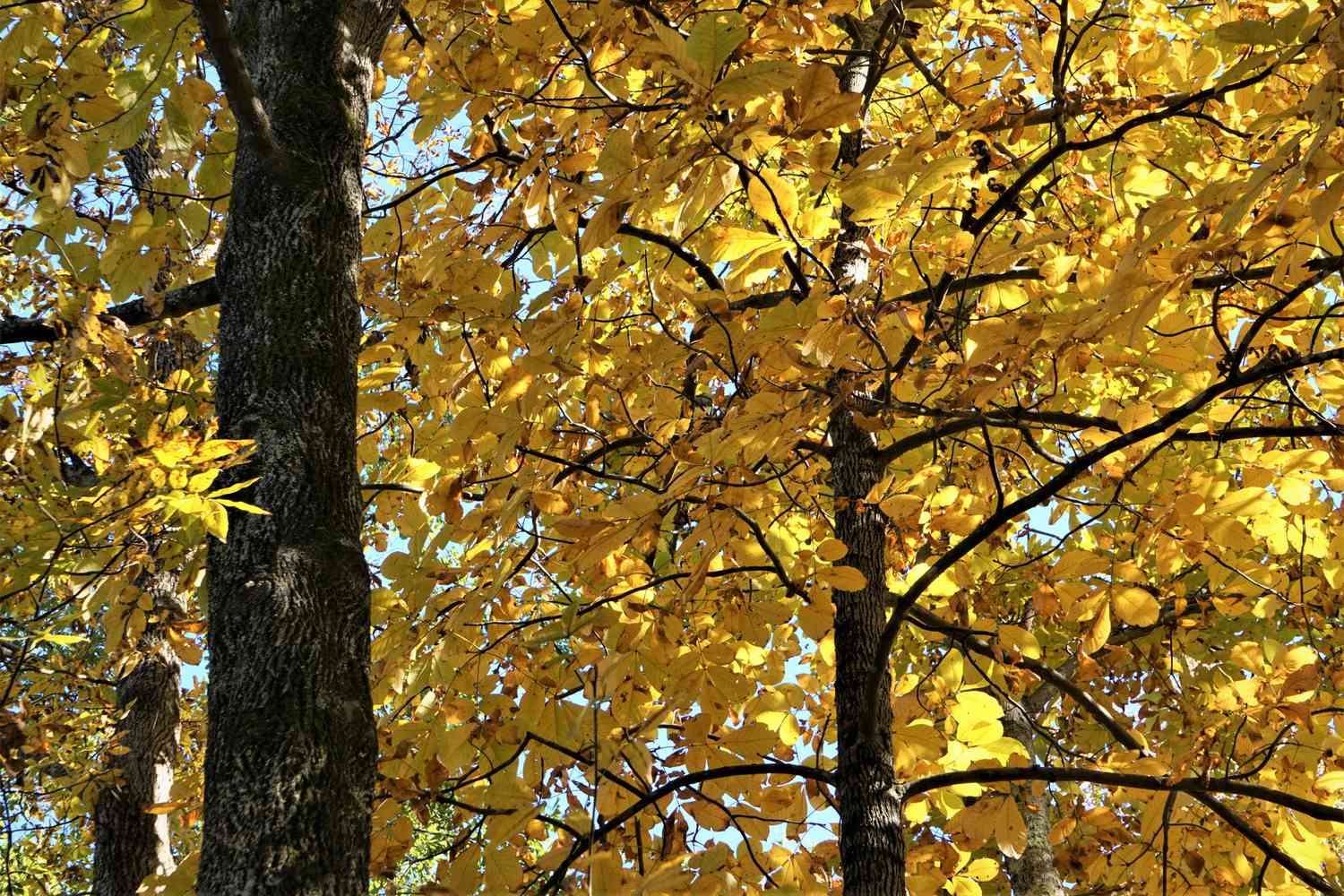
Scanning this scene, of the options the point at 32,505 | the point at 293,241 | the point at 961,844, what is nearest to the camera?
the point at 293,241

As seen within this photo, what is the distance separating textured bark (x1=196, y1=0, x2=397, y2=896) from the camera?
6.01 feet

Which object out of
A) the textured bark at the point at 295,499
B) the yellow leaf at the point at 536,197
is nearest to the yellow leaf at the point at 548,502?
the textured bark at the point at 295,499

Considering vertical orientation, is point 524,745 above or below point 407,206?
below

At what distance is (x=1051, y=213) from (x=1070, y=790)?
2581mm

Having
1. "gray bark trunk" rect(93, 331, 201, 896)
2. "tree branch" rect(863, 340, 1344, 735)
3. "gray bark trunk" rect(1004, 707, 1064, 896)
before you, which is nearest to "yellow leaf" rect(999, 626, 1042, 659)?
"tree branch" rect(863, 340, 1344, 735)

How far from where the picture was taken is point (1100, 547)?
5055mm

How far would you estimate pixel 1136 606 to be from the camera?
8.18 ft

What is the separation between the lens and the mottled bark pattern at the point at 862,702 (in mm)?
2529

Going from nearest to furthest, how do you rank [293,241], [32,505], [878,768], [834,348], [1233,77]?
[1233,77], [834,348], [293,241], [878,768], [32,505]

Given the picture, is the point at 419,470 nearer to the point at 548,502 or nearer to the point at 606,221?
the point at 548,502

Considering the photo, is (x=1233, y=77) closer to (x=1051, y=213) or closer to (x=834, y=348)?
(x=834, y=348)

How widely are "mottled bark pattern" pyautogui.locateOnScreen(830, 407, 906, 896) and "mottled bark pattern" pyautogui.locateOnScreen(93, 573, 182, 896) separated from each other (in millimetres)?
4020

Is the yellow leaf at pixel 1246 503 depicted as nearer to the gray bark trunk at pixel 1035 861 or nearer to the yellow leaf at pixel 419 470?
the yellow leaf at pixel 419 470

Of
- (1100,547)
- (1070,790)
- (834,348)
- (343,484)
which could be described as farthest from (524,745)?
(1100,547)
